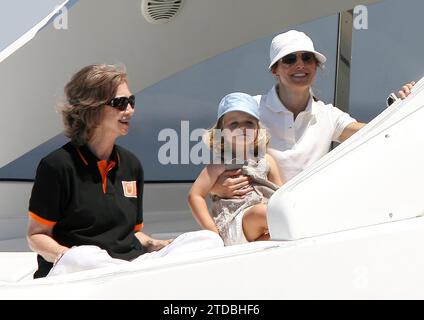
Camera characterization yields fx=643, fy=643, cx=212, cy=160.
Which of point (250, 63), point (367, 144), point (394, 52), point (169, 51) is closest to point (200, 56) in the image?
point (169, 51)

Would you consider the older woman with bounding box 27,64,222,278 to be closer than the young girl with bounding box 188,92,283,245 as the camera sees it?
Yes

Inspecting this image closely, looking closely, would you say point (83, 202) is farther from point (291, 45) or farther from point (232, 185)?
point (291, 45)

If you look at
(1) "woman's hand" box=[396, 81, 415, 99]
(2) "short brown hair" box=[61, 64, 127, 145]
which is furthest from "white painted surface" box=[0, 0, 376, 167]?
(1) "woman's hand" box=[396, 81, 415, 99]

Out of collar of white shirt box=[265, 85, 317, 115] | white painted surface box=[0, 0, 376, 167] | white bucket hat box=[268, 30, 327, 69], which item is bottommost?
collar of white shirt box=[265, 85, 317, 115]

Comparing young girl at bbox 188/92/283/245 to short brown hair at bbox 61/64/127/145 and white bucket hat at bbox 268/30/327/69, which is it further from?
short brown hair at bbox 61/64/127/145

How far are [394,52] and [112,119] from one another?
11.4 feet

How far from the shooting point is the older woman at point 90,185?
1602 mm

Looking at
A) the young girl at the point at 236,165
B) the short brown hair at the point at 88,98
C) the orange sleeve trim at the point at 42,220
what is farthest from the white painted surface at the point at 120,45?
the orange sleeve trim at the point at 42,220

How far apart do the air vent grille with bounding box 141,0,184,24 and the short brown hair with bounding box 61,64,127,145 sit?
2010 millimetres

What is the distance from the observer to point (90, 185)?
1.66m

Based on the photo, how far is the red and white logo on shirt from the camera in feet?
5.77

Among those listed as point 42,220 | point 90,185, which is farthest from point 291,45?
point 42,220

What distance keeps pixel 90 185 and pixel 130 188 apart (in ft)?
0.49

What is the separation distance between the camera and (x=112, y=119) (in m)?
1.73
